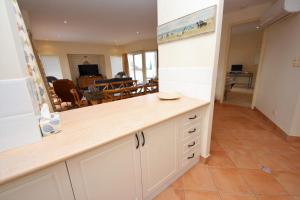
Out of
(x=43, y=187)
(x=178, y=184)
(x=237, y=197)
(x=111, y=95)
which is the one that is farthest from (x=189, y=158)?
(x=111, y=95)

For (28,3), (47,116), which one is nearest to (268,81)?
(47,116)

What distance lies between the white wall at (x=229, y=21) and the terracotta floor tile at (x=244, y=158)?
2.45 m

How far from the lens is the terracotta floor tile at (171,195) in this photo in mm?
1302

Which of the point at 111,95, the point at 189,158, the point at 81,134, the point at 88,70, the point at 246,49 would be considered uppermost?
the point at 246,49

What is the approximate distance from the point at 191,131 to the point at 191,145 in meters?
0.18

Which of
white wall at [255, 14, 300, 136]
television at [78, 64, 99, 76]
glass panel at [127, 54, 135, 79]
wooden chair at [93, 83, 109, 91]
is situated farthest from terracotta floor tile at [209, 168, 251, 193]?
television at [78, 64, 99, 76]

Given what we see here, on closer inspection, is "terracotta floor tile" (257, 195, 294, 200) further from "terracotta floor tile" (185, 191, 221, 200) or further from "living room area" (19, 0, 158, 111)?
"living room area" (19, 0, 158, 111)

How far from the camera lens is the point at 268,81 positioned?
9.55 ft

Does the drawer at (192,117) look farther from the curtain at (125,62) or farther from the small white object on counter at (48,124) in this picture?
the curtain at (125,62)

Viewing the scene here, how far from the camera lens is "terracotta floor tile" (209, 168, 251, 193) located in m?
1.37

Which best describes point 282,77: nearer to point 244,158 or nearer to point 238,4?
point 244,158

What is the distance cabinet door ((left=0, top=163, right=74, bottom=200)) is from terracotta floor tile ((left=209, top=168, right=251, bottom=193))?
4.64ft

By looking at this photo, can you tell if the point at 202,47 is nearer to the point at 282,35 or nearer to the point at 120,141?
the point at 120,141

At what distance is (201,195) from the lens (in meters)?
1.32
